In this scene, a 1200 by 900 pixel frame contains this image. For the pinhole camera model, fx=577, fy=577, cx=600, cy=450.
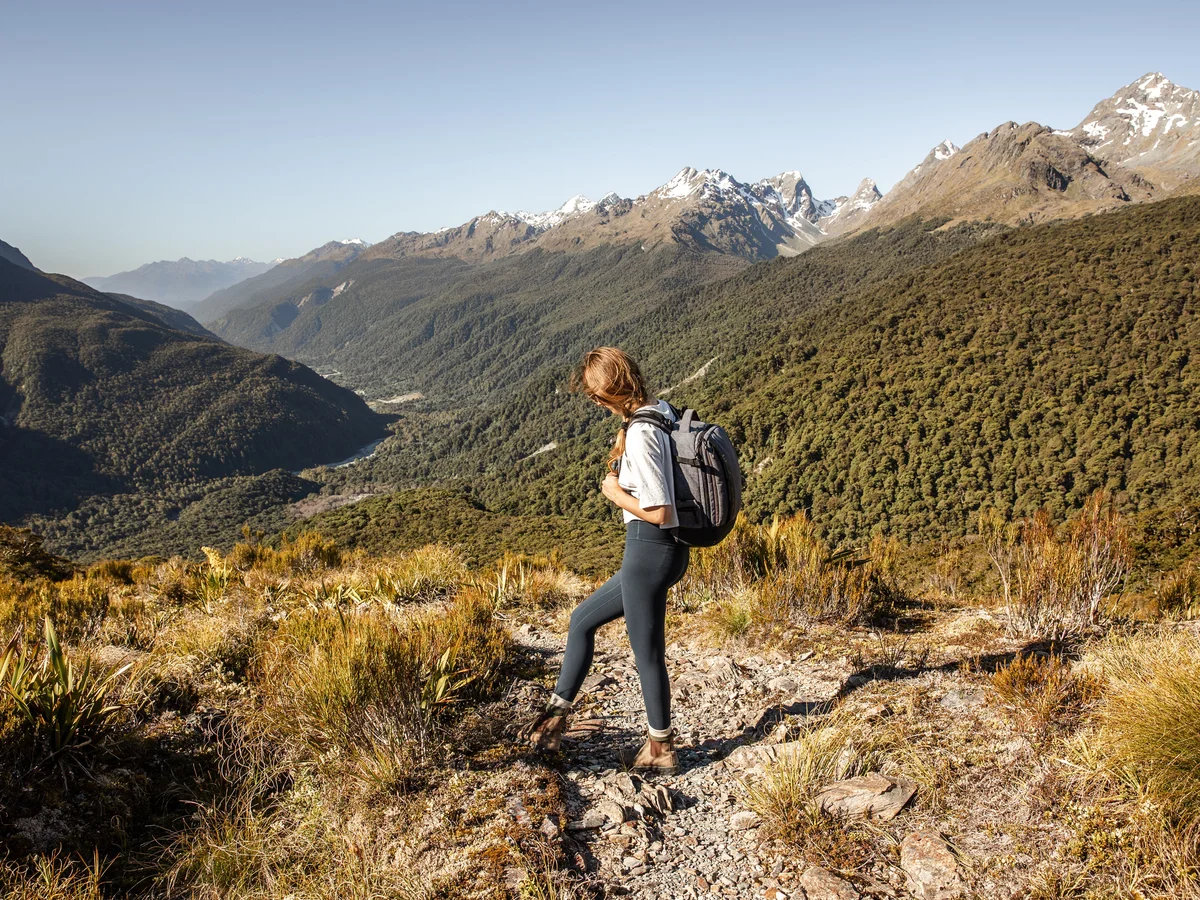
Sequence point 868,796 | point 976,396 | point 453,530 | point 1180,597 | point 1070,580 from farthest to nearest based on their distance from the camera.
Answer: point 976,396 < point 453,530 < point 1180,597 < point 1070,580 < point 868,796

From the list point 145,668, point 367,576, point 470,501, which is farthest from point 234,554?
point 470,501

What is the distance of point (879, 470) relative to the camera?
170ft

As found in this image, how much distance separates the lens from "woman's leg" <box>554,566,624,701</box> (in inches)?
111

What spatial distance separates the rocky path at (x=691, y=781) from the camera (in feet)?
6.56

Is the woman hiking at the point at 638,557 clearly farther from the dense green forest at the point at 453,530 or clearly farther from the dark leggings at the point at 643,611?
the dense green forest at the point at 453,530

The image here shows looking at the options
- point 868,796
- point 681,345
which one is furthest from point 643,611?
point 681,345

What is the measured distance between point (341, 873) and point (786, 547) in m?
4.26

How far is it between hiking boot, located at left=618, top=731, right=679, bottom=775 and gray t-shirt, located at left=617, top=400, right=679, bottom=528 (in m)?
1.06

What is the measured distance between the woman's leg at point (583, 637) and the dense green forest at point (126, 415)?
5030 inches

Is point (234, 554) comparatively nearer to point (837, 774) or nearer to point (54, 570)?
point (54, 570)

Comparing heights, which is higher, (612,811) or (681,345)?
(681,345)

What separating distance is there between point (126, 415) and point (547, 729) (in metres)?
175

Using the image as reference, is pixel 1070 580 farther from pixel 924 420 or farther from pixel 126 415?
pixel 126 415

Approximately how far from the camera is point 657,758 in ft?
8.68
